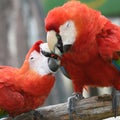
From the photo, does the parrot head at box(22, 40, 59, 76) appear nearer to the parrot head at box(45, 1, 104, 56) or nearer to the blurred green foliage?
the parrot head at box(45, 1, 104, 56)

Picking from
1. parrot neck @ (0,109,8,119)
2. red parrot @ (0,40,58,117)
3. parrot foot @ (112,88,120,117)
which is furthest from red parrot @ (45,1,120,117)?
parrot neck @ (0,109,8,119)

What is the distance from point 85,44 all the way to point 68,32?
6.1 inches

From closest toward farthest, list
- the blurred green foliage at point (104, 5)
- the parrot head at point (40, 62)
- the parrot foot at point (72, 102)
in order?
1. the parrot head at point (40, 62)
2. the parrot foot at point (72, 102)
3. the blurred green foliage at point (104, 5)

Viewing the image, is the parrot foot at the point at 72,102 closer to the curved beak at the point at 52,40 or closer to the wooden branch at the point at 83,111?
the wooden branch at the point at 83,111

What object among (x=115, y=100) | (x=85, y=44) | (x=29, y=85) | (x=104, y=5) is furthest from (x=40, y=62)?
(x=104, y=5)

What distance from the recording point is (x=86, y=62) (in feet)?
6.36

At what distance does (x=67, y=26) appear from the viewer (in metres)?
1.75

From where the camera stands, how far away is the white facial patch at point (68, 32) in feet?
5.71

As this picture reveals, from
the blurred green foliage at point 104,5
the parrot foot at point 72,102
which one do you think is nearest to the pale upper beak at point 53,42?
the parrot foot at point 72,102

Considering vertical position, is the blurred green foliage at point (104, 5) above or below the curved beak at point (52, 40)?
below

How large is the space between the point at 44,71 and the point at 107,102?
0.37m

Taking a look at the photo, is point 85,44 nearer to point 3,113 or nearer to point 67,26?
point 67,26

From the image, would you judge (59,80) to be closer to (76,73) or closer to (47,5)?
(47,5)

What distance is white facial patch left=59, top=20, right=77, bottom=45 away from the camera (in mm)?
1740
